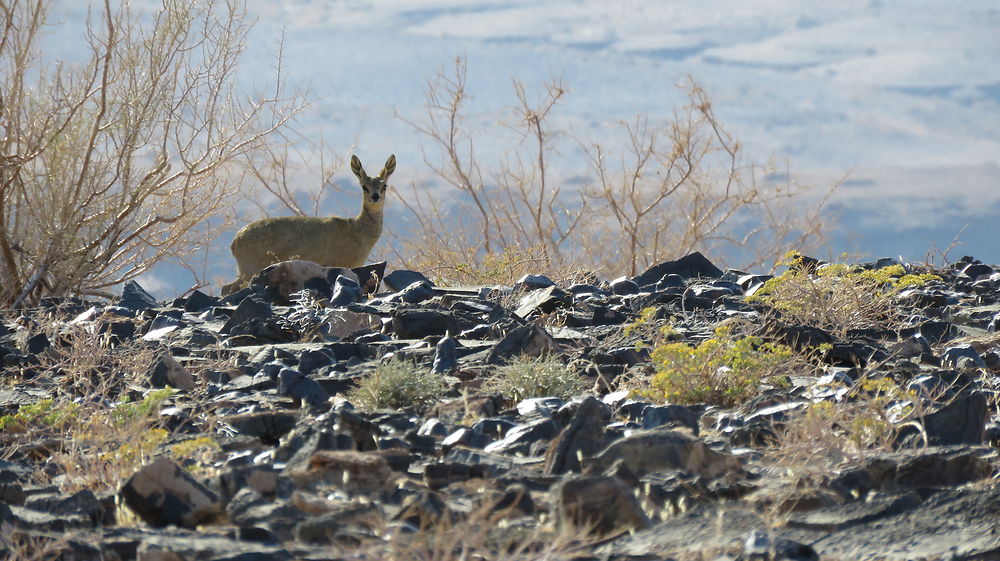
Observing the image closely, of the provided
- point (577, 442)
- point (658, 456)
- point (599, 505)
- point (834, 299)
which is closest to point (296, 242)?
point (834, 299)

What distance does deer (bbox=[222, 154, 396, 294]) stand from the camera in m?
10.2

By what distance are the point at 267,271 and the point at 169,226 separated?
8.39 ft

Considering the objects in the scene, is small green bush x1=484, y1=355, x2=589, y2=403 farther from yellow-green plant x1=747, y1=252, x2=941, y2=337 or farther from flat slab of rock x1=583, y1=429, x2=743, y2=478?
yellow-green plant x1=747, y1=252, x2=941, y2=337

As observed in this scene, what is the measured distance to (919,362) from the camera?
19.2ft

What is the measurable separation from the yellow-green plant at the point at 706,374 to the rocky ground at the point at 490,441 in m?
0.02

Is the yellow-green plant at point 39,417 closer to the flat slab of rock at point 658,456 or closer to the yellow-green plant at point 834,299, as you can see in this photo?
the flat slab of rock at point 658,456

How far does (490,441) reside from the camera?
14.0ft

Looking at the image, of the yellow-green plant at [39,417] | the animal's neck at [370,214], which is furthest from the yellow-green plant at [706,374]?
the animal's neck at [370,214]

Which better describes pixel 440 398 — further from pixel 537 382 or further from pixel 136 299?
pixel 136 299

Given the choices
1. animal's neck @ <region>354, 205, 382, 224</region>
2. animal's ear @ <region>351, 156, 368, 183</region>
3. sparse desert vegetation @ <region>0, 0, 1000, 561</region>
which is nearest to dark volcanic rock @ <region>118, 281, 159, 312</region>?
sparse desert vegetation @ <region>0, 0, 1000, 561</region>

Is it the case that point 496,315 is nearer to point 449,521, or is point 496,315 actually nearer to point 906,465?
point 906,465

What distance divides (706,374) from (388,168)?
6.68 m

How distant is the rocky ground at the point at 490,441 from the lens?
309cm

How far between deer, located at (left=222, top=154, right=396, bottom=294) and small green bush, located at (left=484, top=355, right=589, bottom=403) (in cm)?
534
